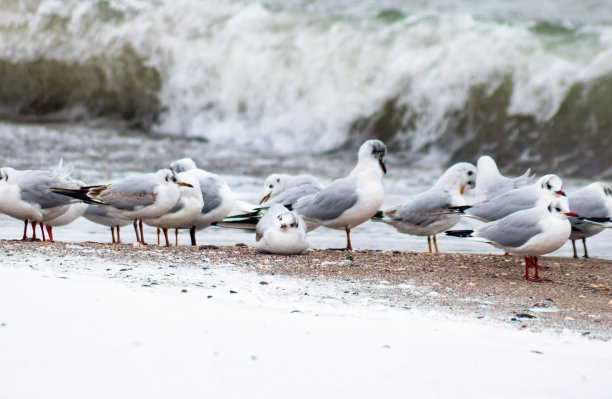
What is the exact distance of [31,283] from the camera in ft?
13.1

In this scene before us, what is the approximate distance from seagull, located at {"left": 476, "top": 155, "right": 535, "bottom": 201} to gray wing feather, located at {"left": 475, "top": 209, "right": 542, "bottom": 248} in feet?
3.89

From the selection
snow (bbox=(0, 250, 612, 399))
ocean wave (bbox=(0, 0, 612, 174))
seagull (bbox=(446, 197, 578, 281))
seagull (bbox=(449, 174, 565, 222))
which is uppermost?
ocean wave (bbox=(0, 0, 612, 174))

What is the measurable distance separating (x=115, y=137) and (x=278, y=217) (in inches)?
334

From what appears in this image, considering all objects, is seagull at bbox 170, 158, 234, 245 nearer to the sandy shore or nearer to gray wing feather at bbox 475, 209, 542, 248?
the sandy shore

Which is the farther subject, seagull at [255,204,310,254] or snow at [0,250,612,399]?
seagull at [255,204,310,254]

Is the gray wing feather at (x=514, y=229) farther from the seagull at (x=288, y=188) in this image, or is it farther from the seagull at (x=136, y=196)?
the seagull at (x=136, y=196)

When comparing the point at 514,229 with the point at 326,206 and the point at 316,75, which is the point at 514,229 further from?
the point at 316,75

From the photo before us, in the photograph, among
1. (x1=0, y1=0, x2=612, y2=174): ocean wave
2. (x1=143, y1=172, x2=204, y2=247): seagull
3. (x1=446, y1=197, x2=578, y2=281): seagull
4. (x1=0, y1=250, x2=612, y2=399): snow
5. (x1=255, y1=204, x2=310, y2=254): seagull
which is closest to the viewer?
(x1=0, y1=250, x2=612, y2=399): snow

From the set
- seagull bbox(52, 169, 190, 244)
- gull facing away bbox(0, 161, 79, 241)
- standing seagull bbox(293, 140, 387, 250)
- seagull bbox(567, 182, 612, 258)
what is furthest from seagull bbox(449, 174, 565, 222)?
gull facing away bbox(0, 161, 79, 241)

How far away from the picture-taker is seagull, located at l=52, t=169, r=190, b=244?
6336mm

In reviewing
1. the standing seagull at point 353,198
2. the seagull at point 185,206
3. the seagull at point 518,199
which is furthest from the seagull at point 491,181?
the seagull at point 185,206

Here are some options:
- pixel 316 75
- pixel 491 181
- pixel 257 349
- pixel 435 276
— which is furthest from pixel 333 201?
pixel 316 75

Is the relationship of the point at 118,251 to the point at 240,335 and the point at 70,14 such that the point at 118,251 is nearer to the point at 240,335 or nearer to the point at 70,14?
the point at 240,335

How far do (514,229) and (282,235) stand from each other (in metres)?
1.46
